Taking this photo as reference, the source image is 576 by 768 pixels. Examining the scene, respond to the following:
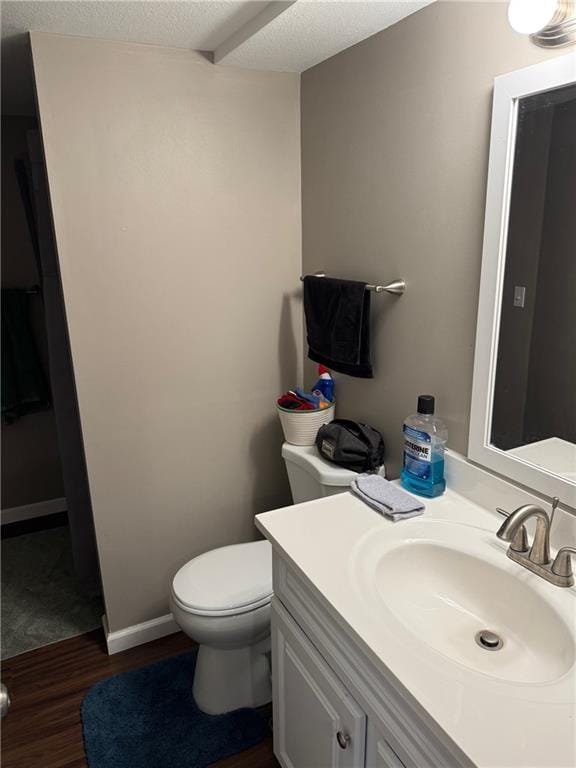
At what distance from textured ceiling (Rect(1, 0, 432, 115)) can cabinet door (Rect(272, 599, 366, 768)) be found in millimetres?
1486

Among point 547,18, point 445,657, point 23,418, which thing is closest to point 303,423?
point 445,657

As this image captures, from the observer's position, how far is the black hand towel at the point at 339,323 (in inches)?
66.1

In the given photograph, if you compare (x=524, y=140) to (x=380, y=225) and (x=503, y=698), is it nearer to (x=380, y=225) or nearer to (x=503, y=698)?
(x=380, y=225)

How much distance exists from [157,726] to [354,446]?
1.08 m

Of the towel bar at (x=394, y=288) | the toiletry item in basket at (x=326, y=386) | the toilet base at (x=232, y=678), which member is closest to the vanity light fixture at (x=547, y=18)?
the towel bar at (x=394, y=288)

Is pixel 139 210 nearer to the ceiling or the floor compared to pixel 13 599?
nearer to the ceiling

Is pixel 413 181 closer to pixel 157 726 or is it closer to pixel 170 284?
pixel 170 284

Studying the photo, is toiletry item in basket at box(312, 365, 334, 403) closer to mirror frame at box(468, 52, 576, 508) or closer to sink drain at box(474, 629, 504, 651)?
mirror frame at box(468, 52, 576, 508)

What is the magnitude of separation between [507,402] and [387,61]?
0.98 metres

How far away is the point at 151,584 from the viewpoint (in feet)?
6.92

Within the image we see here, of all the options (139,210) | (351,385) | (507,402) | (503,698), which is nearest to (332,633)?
(503,698)

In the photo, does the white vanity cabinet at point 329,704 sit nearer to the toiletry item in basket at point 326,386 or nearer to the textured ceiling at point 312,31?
the toiletry item in basket at point 326,386

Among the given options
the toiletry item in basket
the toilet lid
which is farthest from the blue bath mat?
the toiletry item in basket

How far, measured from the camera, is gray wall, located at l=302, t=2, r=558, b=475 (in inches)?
51.0
